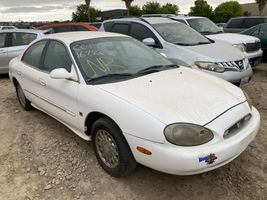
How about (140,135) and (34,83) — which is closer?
(140,135)

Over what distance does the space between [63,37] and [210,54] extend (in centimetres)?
303

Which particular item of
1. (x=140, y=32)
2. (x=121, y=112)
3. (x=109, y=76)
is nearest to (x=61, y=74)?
(x=109, y=76)

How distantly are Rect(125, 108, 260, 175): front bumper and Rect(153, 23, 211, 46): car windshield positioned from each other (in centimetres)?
389

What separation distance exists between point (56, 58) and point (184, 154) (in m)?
2.39

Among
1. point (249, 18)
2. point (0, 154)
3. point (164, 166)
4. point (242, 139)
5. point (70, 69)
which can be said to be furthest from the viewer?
point (249, 18)

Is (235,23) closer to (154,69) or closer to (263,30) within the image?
(263,30)

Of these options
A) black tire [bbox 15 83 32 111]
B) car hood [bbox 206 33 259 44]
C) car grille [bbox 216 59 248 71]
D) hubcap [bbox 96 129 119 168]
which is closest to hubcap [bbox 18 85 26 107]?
black tire [bbox 15 83 32 111]

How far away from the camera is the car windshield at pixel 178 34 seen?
6399 millimetres

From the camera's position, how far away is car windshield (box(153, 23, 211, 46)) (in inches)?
252

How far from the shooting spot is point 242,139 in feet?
9.24

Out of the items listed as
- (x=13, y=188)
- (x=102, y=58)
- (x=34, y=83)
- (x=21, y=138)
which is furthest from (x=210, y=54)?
(x=13, y=188)

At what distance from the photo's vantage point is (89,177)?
3270 millimetres

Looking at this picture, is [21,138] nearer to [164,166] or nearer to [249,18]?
[164,166]

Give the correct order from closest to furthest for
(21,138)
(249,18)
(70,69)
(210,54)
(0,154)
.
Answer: (70,69) → (0,154) → (21,138) → (210,54) → (249,18)
